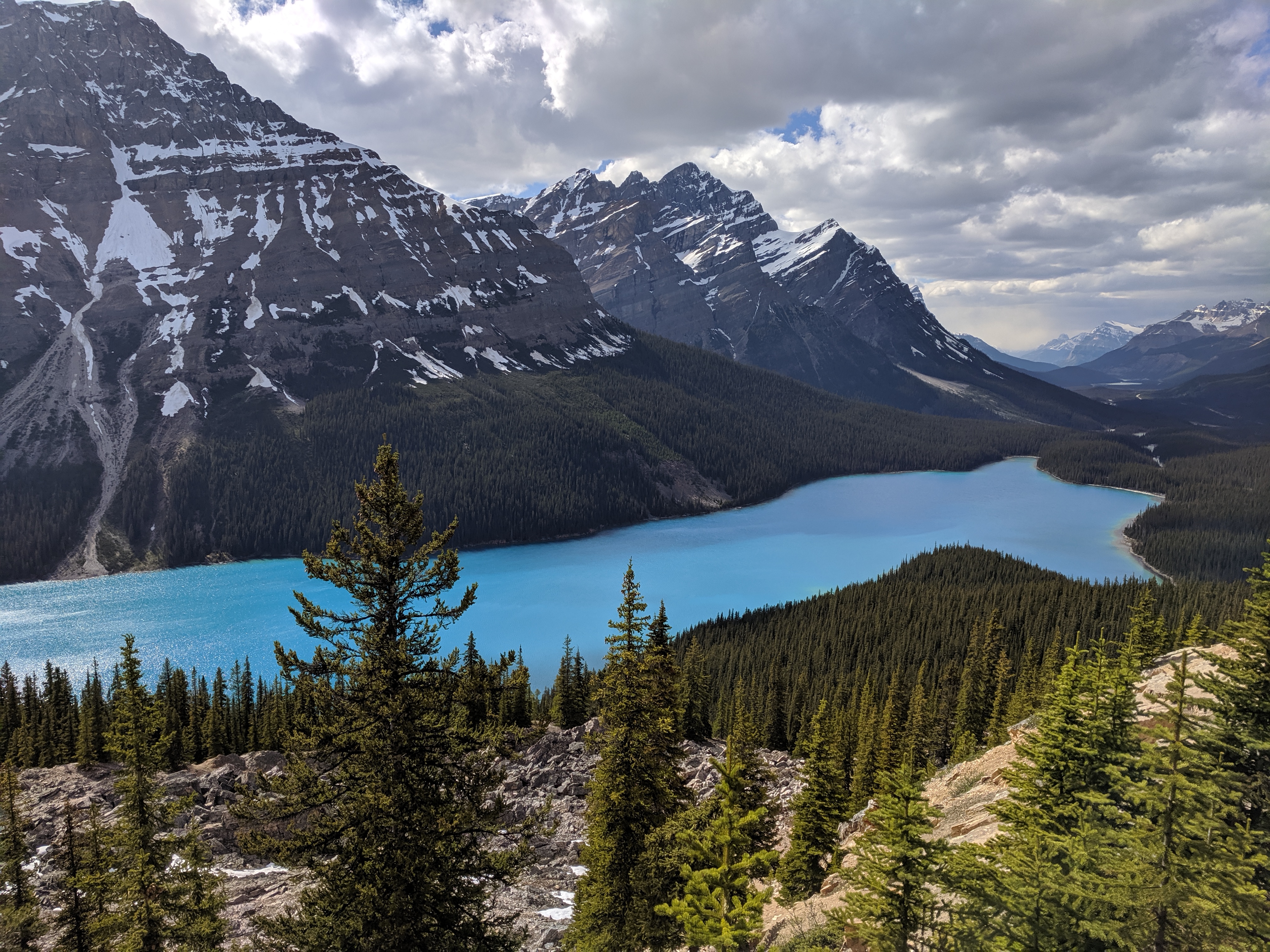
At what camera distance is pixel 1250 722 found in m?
12.5

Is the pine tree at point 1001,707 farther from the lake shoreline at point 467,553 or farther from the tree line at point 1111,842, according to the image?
the lake shoreline at point 467,553

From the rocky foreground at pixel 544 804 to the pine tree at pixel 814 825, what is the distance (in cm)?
110

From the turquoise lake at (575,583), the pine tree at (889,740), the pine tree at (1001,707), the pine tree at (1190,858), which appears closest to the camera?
the pine tree at (1190,858)

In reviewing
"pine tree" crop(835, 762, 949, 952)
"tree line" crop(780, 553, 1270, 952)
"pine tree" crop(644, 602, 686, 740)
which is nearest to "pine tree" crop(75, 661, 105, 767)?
"pine tree" crop(644, 602, 686, 740)

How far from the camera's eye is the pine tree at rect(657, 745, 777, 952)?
15844mm

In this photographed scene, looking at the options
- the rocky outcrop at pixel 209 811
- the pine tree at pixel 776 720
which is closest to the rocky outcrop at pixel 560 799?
the pine tree at pixel 776 720

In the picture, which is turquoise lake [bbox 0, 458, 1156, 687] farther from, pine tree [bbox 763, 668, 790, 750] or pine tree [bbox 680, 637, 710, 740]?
pine tree [bbox 763, 668, 790, 750]

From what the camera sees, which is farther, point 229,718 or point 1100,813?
point 229,718

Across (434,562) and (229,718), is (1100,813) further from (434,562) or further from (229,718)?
(229,718)

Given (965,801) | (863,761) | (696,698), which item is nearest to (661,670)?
(965,801)

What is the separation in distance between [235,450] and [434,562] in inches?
7225

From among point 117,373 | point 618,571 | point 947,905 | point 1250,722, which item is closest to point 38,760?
point 947,905

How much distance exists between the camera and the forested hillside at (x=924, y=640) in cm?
5388

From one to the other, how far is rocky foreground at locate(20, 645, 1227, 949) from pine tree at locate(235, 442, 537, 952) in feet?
33.3
